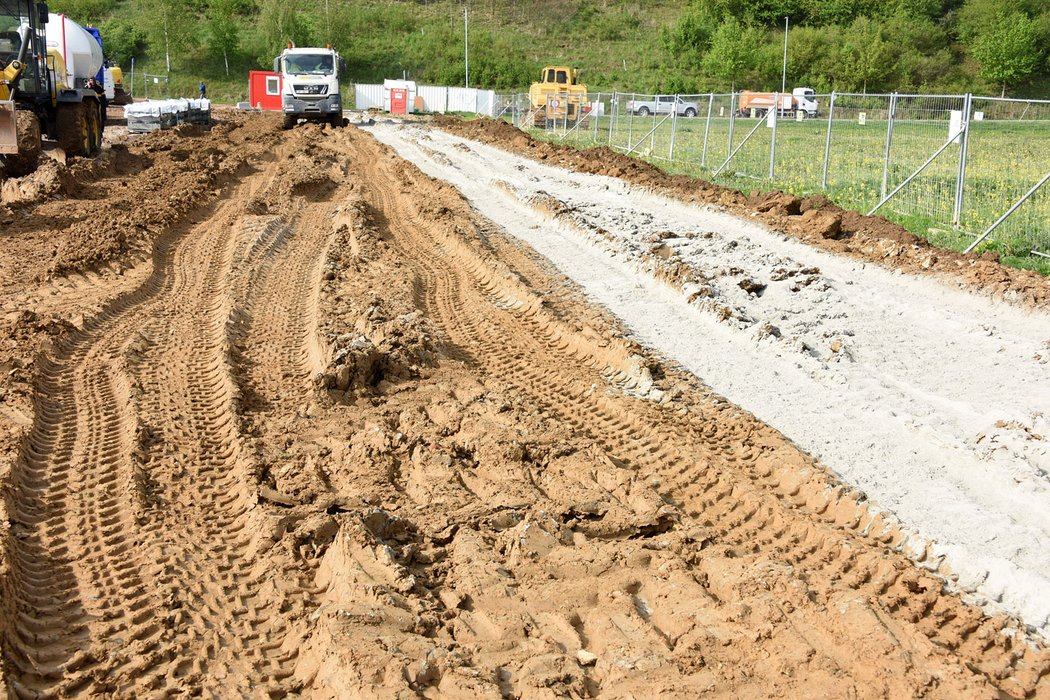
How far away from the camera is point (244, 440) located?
5.92m

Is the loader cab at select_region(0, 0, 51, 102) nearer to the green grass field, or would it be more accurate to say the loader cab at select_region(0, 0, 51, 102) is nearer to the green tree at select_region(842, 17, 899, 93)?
the green grass field

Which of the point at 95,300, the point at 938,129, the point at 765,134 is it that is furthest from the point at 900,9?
the point at 95,300

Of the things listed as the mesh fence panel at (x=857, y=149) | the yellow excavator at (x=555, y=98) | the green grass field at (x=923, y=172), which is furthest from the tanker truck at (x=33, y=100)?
the yellow excavator at (x=555, y=98)

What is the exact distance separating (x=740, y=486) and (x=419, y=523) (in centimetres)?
194

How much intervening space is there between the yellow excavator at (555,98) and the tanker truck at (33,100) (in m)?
18.6

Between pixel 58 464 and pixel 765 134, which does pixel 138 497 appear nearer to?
pixel 58 464

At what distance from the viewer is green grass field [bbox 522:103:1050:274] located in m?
11.5

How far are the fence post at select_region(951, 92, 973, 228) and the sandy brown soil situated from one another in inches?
36.2

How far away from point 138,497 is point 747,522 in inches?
136

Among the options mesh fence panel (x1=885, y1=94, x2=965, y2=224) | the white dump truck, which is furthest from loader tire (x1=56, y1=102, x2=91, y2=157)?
mesh fence panel (x1=885, y1=94, x2=965, y2=224)

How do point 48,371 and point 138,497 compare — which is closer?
point 138,497

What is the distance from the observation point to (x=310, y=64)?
111 ft

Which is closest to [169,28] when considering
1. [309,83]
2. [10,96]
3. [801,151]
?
[309,83]

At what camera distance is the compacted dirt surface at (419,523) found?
3734 millimetres
